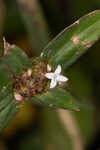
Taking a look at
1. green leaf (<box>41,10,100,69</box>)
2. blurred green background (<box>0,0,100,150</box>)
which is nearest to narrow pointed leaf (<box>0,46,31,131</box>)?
green leaf (<box>41,10,100,69</box>)

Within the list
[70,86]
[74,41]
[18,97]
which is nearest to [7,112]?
[18,97]

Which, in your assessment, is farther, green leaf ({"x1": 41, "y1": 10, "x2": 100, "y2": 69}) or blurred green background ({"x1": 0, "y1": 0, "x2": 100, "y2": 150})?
blurred green background ({"x1": 0, "y1": 0, "x2": 100, "y2": 150})

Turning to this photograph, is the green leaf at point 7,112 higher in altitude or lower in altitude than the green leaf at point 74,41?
lower

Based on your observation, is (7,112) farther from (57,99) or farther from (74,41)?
(74,41)

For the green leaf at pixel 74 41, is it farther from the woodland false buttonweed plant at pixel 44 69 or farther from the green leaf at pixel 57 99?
the green leaf at pixel 57 99

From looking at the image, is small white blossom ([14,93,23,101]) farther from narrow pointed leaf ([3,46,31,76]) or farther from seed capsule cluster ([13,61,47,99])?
narrow pointed leaf ([3,46,31,76])

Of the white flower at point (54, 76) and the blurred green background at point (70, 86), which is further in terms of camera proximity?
the blurred green background at point (70, 86)

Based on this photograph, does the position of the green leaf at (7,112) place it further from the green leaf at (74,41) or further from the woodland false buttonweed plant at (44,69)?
the green leaf at (74,41)

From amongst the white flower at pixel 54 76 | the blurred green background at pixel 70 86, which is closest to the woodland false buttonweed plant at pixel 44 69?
the white flower at pixel 54 76
